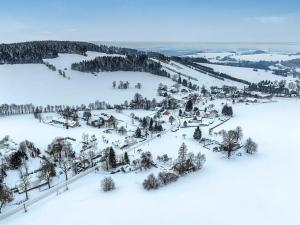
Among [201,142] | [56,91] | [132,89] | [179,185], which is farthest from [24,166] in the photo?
→ [132,89]

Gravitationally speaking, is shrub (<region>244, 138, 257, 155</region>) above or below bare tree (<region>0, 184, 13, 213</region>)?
above

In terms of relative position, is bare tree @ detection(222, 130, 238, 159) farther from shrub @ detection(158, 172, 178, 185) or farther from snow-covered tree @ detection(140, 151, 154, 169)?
snow-covered tree @ detection(140, 151, 154, 169)

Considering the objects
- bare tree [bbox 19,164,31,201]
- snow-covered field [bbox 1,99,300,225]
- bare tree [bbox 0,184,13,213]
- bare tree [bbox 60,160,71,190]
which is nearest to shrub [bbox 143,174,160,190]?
snow-covered field [bbox 1,99,300,225]

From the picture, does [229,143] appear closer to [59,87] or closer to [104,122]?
[104,122]

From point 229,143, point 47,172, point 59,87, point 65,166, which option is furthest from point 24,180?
point 59,87

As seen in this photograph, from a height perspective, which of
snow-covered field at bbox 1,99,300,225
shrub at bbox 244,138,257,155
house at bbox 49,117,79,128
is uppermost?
house at bbox 49,117,79,128

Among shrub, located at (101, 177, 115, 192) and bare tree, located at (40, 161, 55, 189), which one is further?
bare tree, located at (40, 161, 55, 189)
